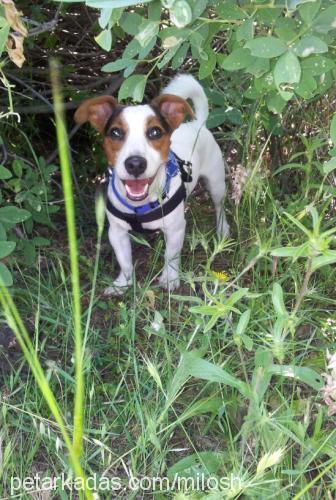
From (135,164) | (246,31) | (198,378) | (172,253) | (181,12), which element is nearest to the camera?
(181,12)

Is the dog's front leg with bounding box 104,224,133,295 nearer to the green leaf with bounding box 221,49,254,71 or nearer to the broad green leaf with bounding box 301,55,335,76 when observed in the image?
the green leaf with bounding box 221,49,254,71

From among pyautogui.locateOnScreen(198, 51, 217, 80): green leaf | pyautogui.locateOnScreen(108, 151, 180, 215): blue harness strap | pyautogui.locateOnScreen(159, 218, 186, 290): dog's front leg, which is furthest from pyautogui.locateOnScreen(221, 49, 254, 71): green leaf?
pyautogui.locateOnScreen(159, 218, 186, 290): dog's front leg

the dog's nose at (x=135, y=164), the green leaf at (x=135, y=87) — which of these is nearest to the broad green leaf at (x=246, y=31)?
the green leaf at (x=135, y=87)

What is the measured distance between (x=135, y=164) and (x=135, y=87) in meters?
0.44

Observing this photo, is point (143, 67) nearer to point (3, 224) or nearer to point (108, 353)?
point (3, 224)

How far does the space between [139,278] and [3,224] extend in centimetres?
73

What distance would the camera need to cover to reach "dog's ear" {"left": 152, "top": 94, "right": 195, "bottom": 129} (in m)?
2.34

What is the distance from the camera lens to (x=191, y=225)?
118 inches

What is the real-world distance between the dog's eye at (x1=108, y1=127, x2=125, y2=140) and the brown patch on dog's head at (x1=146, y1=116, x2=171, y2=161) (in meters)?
0.09

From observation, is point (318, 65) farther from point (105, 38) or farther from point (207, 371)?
point (207, 371)

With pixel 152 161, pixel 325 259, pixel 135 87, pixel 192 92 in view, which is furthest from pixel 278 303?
pixel 192 92

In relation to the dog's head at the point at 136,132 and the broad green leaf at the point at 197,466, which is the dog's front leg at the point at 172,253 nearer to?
the dog's head at the point at 136,132

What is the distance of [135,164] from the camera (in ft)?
7.23

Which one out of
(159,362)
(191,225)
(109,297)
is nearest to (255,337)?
(159,362)
